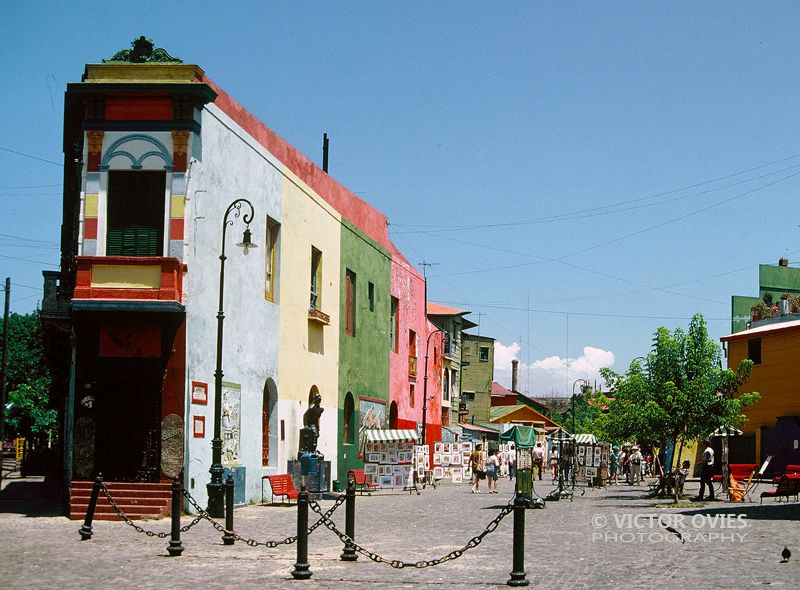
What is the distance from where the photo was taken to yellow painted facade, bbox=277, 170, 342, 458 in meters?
29.5

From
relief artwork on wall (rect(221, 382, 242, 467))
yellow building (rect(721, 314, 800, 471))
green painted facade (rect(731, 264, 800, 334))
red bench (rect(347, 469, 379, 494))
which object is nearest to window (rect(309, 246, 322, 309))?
red bench (rect(347, 469, 379, 494))

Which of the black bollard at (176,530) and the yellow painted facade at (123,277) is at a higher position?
the yellow painted facade at (123,277)

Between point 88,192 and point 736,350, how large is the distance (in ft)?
139

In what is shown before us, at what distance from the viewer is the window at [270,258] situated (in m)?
28.5

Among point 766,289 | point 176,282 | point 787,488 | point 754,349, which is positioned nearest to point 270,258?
point 176,282

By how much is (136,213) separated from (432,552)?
34.9ft

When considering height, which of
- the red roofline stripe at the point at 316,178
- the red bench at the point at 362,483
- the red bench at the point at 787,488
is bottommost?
the red bench at the point at 362,483

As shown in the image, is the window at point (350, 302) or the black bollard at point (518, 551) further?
the window at point (350, 302)

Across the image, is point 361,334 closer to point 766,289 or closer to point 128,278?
point 128,278

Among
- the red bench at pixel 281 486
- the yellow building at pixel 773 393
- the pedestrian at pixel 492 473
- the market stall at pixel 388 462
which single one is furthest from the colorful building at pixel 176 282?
the yellow building at pixel 773 393

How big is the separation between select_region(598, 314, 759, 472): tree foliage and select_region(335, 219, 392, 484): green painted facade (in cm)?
1049

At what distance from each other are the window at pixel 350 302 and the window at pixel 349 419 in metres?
2.18

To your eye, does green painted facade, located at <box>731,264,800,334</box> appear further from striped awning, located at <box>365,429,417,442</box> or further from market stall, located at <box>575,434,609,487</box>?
striped awning, located at <box>365,429,417,442</box>

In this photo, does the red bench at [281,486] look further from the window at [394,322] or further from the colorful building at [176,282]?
the window at [394,322]
